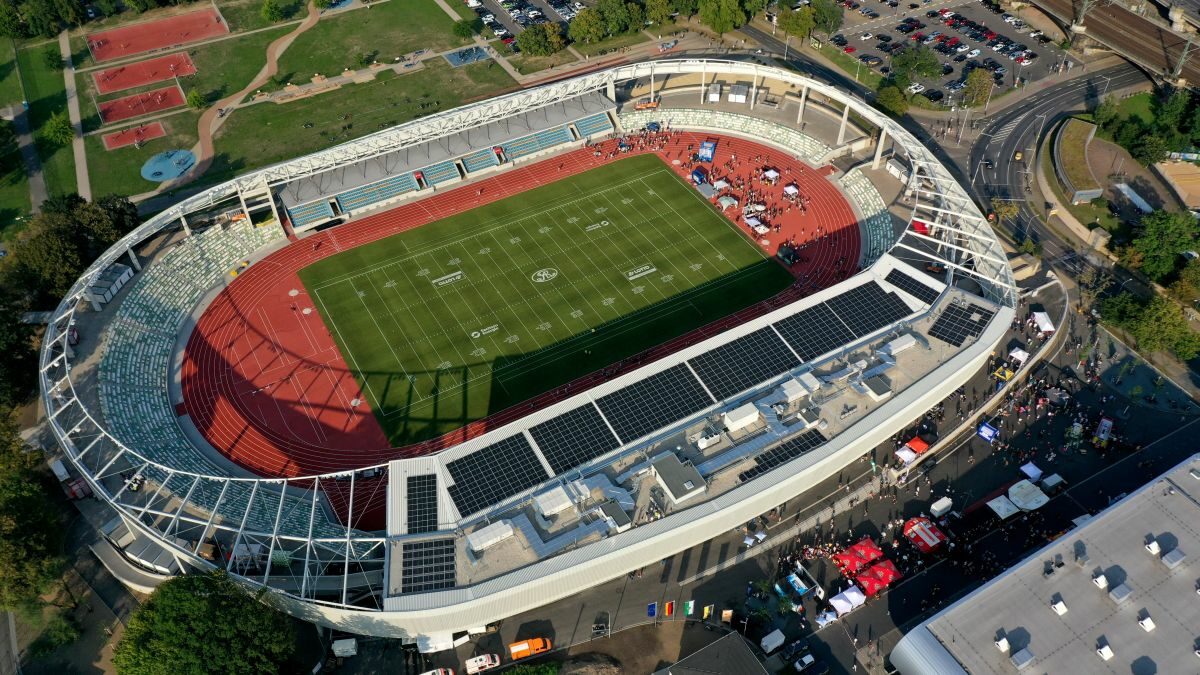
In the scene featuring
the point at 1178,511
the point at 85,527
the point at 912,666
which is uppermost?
the point at 1178,511

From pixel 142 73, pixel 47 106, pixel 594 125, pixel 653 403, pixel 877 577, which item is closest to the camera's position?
pixel 877 577

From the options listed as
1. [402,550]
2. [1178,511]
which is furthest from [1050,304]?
[402,550]

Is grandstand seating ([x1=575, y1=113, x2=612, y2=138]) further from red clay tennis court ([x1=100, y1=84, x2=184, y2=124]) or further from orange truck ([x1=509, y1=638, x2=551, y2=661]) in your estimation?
orange truck ([x1=509, y1=638, x2=551, y2=661])

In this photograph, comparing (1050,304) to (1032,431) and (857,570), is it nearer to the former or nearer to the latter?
(1032,431)

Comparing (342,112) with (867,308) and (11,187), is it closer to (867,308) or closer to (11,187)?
(11,187)

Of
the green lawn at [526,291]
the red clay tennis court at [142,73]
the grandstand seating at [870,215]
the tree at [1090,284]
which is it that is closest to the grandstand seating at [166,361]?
the green lawn at [526,291]

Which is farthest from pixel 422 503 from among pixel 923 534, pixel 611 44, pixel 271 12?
pixel 271 12
